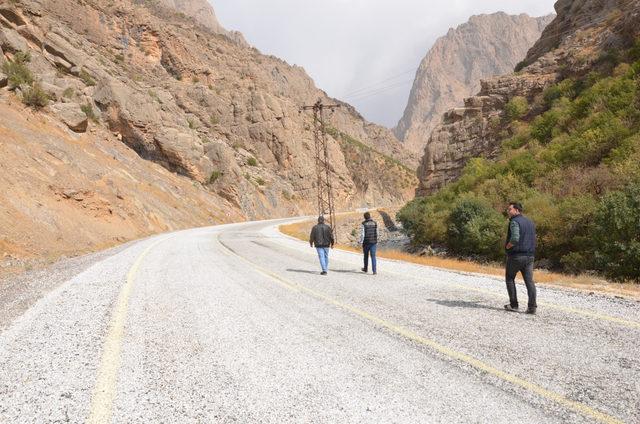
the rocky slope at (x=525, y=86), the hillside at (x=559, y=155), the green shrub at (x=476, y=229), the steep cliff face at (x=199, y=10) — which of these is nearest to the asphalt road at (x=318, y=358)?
the hillside at (x=559, y=155)

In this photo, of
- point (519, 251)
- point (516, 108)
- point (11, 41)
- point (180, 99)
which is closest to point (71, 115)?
point (11, 41)

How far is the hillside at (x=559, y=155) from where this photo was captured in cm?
1722

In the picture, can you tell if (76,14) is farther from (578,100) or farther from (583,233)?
(583,233)

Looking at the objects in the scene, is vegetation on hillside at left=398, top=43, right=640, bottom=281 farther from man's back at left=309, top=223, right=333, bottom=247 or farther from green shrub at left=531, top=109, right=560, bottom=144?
man's back at left=309, top=223, right=333, bottom=247

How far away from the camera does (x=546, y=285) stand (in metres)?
9.30

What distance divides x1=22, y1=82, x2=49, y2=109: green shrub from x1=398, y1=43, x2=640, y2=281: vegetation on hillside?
33679 mm

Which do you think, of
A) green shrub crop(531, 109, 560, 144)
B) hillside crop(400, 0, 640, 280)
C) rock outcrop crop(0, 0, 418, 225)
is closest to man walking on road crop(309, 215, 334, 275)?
hillside crop(400, 0, 640, 280)

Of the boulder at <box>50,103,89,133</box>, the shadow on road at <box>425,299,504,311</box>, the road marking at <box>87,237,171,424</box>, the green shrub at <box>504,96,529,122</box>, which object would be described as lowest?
the road marking at <box>87,237,171,424</box>

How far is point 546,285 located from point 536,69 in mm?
38567

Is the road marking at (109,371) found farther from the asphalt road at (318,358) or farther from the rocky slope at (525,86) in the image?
the rocky slope at (525,86)

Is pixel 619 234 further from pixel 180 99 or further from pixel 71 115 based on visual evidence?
pixel 180 99

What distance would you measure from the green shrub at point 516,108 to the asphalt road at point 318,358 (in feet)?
109

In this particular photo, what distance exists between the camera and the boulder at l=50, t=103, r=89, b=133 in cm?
3572

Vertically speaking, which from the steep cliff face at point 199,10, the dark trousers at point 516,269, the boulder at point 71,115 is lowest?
the dark trousers at point 516,269
